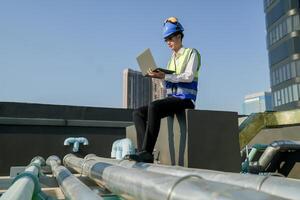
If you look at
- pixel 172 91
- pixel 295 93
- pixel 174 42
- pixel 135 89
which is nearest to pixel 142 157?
pixel 172 91

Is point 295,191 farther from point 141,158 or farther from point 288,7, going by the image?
point 288,7

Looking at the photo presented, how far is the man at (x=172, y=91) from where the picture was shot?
12.7 feet

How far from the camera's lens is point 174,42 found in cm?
421

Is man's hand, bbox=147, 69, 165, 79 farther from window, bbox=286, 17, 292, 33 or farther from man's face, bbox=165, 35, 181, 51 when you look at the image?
window, bbox=286, 17, 292, 33

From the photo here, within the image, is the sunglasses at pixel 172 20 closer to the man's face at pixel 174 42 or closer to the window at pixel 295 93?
the man's face at pixel 174 42

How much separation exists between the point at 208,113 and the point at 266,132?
4446 mm

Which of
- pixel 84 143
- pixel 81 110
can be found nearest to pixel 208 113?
pixel 84 143

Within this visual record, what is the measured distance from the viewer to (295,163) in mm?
6441

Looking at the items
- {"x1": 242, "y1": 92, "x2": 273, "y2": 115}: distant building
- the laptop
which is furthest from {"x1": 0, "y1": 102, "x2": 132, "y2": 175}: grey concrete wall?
{"x1": 242, "y1": 92, "x2": 273, "y2": 115}: distant building

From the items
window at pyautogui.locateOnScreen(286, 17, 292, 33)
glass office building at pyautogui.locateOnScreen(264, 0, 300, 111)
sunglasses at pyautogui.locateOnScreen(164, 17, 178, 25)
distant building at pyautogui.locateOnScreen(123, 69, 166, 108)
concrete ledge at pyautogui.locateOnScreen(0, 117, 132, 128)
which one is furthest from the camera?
window at pyautogui.locateOnScreen(286, 17, 292, 33)

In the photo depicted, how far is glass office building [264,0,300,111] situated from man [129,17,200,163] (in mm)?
37176

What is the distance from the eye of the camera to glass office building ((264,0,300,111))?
131 feet

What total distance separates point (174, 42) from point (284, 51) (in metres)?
41.6

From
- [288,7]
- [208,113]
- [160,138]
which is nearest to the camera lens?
[208,113]
